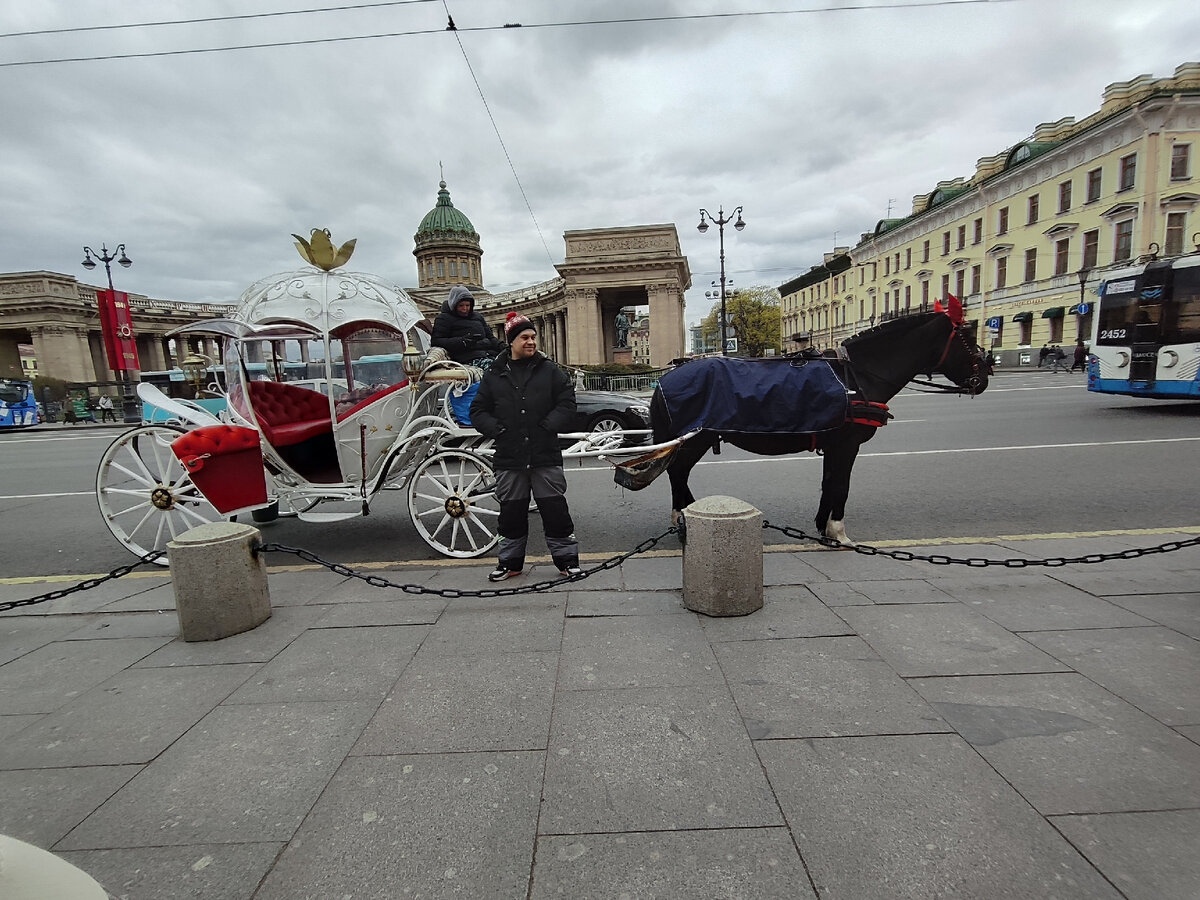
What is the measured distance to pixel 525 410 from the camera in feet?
14.4

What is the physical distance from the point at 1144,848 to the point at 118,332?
3843 centimetres

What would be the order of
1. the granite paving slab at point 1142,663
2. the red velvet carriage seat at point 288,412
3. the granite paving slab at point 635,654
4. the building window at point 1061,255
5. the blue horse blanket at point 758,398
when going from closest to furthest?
the granite paving slab at point 1142,663, the granite paving slab at point 635,654, the blue horse blanket at point 758,398, the red velvet carriage seat at point 288,412, the building window at point 1061,255

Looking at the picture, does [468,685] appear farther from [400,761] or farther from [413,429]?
[413,429]

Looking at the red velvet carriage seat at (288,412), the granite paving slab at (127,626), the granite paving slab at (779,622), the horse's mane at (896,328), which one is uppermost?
the horse's mane at (896,328)

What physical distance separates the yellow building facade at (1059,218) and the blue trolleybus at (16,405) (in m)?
42.9

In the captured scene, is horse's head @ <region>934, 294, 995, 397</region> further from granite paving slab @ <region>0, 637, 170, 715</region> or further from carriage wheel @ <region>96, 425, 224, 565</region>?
carriage wheel @ <region>96, 425, 224, 565</region>

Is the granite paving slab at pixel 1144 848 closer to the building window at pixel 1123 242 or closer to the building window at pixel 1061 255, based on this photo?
the building window at pixel 1123 242

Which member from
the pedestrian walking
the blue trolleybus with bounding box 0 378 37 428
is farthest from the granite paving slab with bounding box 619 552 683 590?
the pedestrian walking

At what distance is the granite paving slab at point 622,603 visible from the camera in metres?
3.81

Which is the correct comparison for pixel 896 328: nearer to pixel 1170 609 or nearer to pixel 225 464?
pixel 1170 609

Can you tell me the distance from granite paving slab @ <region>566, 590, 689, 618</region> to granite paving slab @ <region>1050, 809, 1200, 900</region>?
7.11 ft

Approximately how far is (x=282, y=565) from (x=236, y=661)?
2.14 metres

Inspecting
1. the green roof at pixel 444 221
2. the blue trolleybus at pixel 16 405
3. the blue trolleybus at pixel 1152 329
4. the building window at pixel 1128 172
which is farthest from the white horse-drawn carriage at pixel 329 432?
the green roof at pixel 444 221

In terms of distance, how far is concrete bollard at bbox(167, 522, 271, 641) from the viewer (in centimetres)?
363
